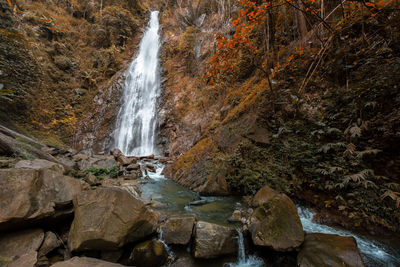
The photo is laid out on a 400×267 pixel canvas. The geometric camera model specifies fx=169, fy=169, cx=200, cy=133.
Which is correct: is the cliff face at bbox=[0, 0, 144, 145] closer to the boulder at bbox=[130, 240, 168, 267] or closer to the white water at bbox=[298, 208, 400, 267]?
the boulder at bbox=[130, 240, 168, 267]

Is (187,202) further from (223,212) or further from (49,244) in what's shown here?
(49,244)

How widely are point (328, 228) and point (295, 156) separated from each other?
1.64 meters

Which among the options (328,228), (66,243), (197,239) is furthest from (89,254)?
(328,228)

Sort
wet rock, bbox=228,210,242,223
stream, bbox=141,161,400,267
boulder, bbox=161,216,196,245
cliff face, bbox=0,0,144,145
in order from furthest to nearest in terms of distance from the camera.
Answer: cliff face, bbox=0,0,144,145 → wet rock, bbox=228,210,242,223 → boulder, bbox=161,216,196,245 → stream, bbox=141,161,400,267

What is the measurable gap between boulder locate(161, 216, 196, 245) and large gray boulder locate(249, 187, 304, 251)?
1103 millimetres

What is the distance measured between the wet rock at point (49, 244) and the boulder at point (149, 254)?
3.69ft

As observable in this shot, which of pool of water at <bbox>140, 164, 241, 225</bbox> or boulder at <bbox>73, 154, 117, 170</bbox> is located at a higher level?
boulder at <bbox>73, 154, 117, 170</bbox>

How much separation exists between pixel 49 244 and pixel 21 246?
0.96 ft

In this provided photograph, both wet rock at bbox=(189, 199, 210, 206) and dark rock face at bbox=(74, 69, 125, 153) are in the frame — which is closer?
wet rock at bbox=(189, 199, 210, 206)

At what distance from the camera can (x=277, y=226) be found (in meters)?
2.82

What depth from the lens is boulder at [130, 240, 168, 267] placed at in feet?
8.22

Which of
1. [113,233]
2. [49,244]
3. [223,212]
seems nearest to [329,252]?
[223,212]

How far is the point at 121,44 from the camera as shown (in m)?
20.1

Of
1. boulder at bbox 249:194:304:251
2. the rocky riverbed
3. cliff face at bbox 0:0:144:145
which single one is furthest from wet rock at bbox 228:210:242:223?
cliff face at bbox 0:0:144:145
